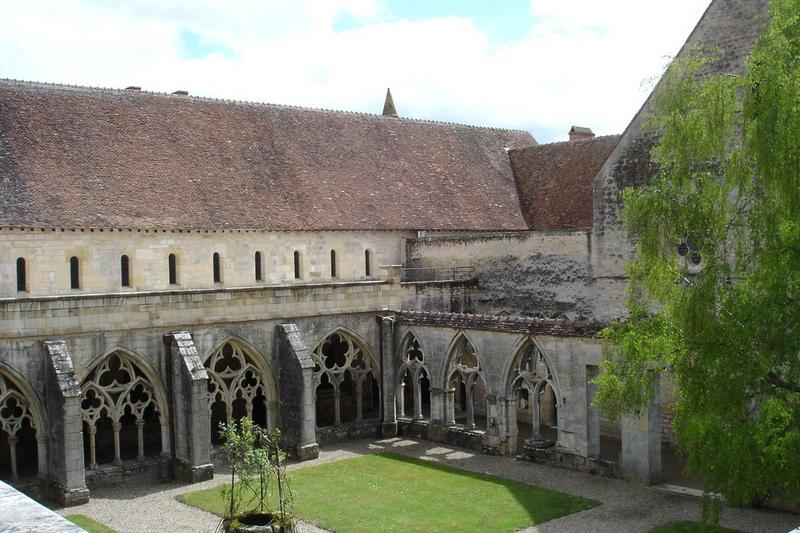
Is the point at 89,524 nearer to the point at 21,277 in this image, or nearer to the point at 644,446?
the point at 21,277

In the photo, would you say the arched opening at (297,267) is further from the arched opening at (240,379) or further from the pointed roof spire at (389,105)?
the pointed roof spire at (389,105)

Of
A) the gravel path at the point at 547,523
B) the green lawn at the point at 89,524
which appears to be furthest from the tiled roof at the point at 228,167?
the green lawn at the point at 89,524

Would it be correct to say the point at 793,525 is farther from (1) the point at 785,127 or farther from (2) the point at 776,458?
(1) the point at 785,127

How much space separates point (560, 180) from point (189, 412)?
60.1ft

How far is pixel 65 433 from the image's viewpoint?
18.2 metres

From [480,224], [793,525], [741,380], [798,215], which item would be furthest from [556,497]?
[480,224]

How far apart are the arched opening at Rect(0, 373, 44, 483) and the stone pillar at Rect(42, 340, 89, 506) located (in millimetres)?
712

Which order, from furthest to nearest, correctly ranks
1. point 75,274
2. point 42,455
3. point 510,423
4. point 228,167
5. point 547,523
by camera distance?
point 228,167 → point 75,274 → point 510,423 → point 42,455 → point 547,523

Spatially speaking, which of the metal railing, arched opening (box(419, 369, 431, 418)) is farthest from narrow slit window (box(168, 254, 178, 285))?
arched opening (box(419, 369, 431, 418))

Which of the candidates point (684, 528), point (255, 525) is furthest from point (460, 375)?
point (255, 525)

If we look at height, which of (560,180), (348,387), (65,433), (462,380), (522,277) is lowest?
(348,387)

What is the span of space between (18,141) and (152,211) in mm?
4183

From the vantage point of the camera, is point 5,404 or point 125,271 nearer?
point 5,404

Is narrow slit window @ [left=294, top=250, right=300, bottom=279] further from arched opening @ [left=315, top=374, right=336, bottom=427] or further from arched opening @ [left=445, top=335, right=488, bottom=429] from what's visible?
arched opening @ [left=445, top=335, right=488, bottom=429]
